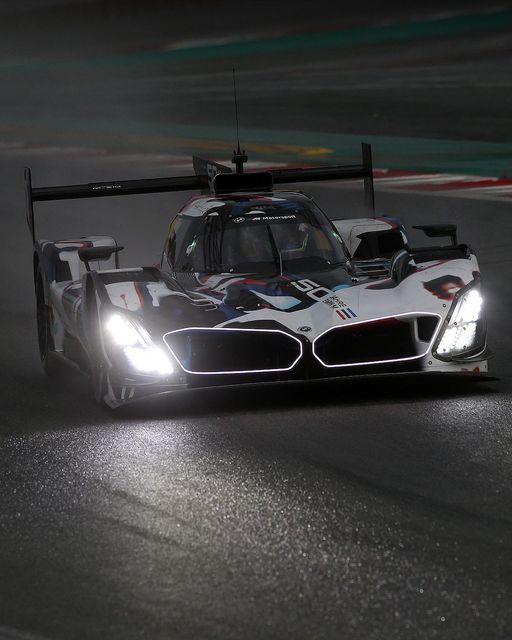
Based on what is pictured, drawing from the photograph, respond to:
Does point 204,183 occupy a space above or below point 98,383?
above

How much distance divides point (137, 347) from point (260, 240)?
150 cm

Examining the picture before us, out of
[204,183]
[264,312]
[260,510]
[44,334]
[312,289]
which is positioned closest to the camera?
[260,510]

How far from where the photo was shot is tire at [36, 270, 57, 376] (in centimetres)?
893

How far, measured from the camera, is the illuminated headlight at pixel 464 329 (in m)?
7.32

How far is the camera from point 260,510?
5121 millimetres

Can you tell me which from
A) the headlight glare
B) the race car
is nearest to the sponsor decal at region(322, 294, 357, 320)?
the race car

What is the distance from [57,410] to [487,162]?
46.8 feet

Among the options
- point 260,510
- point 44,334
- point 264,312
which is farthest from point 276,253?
point 260,510

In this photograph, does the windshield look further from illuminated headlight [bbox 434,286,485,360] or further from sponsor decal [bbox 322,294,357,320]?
illuminated headlight [bbox 434,286,485,360]

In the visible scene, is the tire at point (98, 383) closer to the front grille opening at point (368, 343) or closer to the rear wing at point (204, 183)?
the front grille opening at point (368, 343)

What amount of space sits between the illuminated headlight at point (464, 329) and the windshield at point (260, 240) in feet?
3.73

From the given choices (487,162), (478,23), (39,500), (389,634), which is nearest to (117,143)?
(487,162)

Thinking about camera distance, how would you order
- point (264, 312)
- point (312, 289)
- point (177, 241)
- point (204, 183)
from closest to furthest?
1. point (264, 312)
2. point (312, 289)
3. point (177, 241)
4. point (204, 183)

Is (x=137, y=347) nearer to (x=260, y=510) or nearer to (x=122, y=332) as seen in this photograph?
(x=122, y=332)
